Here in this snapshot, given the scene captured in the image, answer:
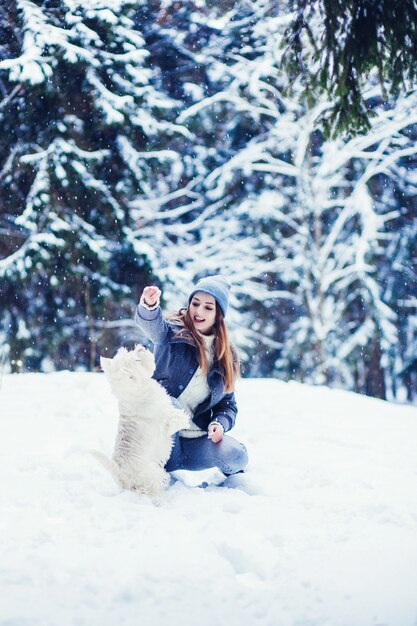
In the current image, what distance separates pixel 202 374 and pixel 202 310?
41 cm

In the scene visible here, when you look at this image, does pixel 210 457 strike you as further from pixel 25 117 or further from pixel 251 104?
pixel 251 104

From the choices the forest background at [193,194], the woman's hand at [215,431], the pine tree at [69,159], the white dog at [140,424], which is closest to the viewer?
the white dog at [140,424]

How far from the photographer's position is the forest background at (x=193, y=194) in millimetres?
8711

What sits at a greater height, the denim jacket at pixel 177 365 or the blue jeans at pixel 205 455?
the denim jacket at pixel 177 365

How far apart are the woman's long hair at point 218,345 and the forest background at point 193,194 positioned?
5.87m

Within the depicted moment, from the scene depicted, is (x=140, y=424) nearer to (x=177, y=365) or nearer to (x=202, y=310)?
(x=177, y=365)

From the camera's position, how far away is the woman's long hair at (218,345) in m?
3.33

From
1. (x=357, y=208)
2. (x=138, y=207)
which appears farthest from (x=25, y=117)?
(x=357, y=208)

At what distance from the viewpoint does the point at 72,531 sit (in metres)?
2.52

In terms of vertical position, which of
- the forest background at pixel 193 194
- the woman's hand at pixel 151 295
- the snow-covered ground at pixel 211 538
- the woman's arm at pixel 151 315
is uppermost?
the forest background at pixel 193 194

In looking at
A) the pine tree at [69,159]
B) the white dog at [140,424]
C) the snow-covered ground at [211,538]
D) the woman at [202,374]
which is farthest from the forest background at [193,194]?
the white dog at [140,424]

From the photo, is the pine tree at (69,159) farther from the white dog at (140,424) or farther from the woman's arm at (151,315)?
the white dog at (140,424)

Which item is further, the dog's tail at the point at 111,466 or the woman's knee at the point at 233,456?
the woman's knee at the point at 233,456

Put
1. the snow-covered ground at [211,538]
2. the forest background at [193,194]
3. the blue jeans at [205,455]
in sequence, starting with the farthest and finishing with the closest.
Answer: the forest background at [193,194] < the blue jeans at [205,455] < the snow-covered ground at [211,538]
